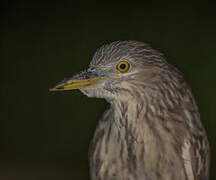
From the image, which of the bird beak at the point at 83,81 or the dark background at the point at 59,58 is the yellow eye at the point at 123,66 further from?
the dark background at the point at 59,58

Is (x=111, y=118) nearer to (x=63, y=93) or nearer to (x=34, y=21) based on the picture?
(x=63, y=93)

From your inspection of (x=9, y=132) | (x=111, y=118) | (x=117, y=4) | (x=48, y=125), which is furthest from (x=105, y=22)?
(x=111, y=118)

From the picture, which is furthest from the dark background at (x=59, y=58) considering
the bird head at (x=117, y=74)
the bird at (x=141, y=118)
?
the bird head at (x=117, y=74)

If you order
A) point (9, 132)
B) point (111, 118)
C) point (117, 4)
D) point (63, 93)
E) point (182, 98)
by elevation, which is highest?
point (117, 4)

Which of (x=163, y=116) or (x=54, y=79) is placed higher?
(x=163, y=116)

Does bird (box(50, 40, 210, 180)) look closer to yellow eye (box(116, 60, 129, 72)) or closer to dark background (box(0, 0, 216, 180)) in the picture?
yellow eye (box(116, 60, 129, 72))


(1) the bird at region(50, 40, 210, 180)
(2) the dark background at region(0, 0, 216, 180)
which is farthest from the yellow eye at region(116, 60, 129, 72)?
(2) the dark background at region(0, 0, 216, 180)

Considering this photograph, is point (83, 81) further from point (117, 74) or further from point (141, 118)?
point (141, 118)
